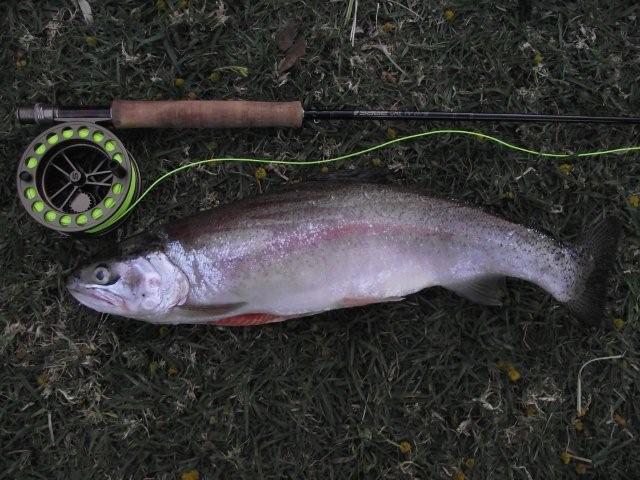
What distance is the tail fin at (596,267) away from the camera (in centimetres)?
268

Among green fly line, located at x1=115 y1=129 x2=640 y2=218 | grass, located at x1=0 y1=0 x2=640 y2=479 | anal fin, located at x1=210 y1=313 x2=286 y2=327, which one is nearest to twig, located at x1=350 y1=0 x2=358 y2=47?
grass, located at x1=0 y1=0 x2=640 y2=479

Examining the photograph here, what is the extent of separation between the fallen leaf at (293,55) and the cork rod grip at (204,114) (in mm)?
337

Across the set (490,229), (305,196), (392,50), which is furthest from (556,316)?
(392,50)

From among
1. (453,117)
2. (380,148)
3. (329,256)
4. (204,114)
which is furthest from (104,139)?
(453,117)

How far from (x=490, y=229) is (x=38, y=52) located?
278 centimetres

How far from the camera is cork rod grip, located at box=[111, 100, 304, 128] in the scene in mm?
2818

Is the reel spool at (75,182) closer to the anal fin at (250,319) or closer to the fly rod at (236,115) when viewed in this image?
the fly rod at (236,115)

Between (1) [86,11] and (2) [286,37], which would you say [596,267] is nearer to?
(2) [286,37]

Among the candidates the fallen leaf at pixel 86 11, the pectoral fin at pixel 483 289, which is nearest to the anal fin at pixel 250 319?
the pectoral fin at pixel 483 289

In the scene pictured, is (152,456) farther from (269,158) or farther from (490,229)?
(490,229)

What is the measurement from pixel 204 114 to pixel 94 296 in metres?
1.10

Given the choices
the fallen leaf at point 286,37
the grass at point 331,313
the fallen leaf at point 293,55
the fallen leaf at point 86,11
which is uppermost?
the fallen leaf at point 86,11

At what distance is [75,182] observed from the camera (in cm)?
282

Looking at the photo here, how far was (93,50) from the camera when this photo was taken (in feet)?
10.2
